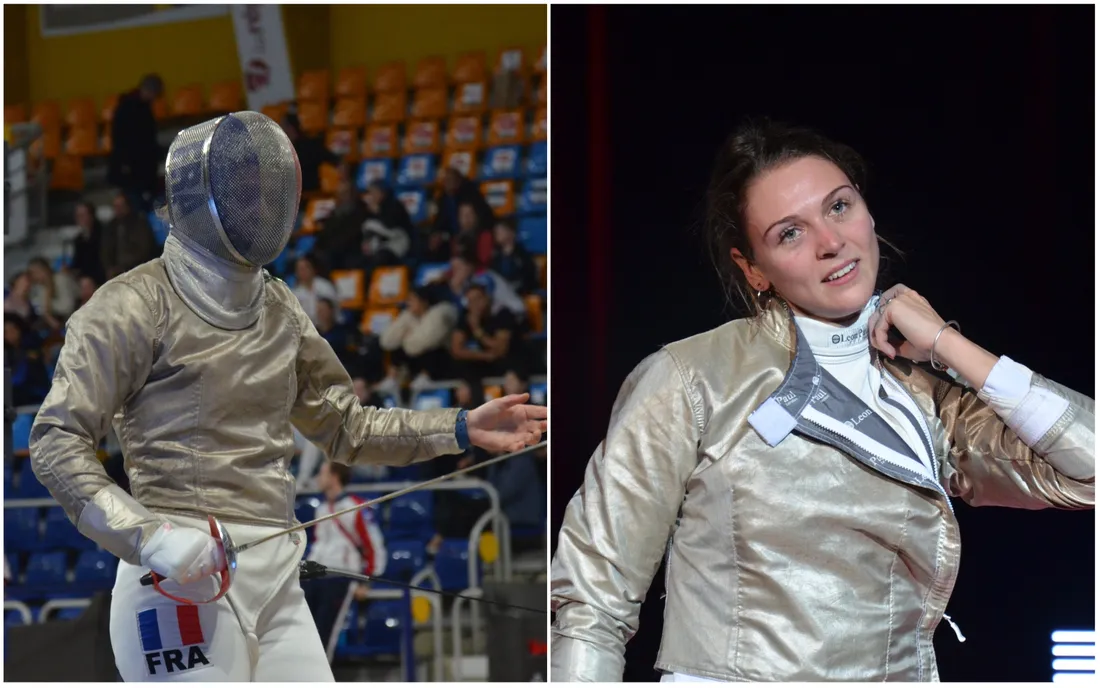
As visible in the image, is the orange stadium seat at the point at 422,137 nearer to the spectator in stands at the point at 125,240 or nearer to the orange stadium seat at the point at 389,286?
the orange stadium seat at the point at 389,286

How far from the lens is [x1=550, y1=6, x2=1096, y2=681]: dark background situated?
238cm

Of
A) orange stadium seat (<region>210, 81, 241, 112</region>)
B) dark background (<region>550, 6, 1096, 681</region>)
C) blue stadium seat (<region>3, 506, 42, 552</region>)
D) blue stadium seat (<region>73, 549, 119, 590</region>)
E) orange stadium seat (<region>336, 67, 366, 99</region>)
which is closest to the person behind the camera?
dark background (<region>550, 6, 1096, 681</region>)

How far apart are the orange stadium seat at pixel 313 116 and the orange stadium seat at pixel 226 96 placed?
0.29m

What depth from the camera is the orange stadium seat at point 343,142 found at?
5.61 m

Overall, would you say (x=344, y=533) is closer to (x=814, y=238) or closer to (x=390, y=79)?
(x=390, y=79)

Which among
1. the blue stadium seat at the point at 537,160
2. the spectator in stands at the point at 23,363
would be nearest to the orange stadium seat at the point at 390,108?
the blue stadium seat at the point at 537,160

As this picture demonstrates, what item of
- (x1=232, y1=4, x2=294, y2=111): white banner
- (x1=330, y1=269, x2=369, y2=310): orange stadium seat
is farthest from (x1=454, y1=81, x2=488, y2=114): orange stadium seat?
(x1=330, y1=269, x2=369, y2=310): orange stadium seat

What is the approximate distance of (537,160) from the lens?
5.30m

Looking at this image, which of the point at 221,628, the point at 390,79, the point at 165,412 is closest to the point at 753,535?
the point at 221,628

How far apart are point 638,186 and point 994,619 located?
114 cm

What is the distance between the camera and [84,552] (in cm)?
453

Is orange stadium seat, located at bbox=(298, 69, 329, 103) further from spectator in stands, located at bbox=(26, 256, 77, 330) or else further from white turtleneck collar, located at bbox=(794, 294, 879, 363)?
white turtleneck collar, located at bbox=(794, 294, 879, 363)

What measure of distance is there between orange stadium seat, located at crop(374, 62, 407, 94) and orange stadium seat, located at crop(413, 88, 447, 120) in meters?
0.10

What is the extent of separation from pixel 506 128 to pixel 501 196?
464 mm
